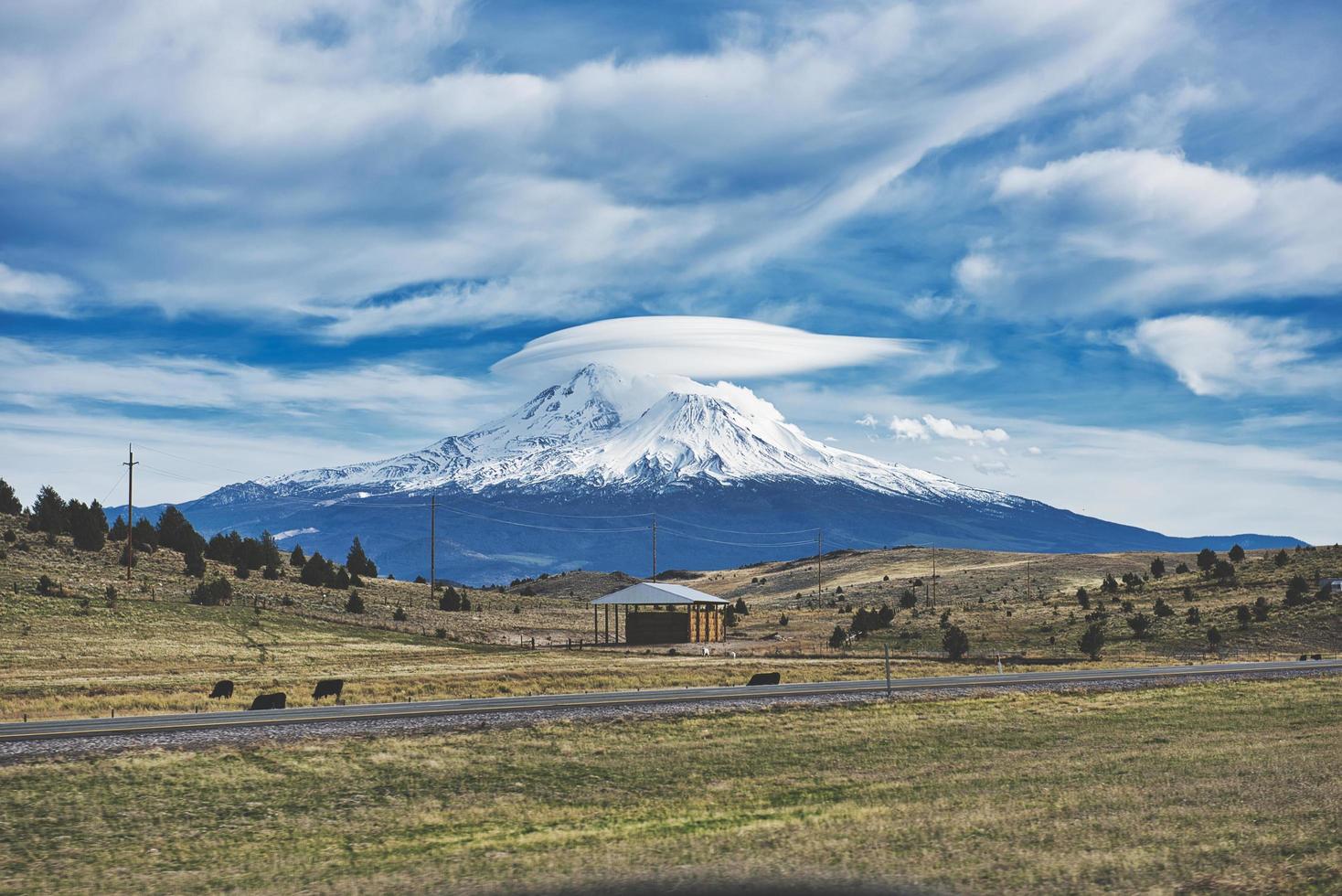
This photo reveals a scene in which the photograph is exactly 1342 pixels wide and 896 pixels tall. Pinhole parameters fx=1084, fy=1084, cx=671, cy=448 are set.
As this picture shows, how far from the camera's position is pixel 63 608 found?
7162 centimetres

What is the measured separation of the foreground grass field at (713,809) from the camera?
48.2 ft

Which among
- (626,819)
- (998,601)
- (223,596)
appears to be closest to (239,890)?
(626,819)

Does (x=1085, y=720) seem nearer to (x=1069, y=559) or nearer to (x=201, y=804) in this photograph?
(x=201, y=804)

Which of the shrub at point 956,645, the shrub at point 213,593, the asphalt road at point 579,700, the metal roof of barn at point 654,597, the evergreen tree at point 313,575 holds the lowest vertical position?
the shrub at point 956,645

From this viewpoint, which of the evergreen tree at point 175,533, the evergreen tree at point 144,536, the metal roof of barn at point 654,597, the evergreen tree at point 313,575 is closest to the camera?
the metal roof of barn at point 654,597

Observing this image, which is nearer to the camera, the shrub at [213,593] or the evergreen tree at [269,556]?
the shrub at [213,593]

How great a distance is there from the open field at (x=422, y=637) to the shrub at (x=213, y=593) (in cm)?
110

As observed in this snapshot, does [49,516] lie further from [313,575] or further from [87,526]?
[313,575]

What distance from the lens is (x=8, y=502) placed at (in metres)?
106

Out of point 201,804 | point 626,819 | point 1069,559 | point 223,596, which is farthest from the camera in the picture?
point 1069,559

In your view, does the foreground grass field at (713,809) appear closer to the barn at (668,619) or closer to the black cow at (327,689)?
the black cow at (327,689)

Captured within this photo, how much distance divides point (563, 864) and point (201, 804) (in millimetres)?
9214

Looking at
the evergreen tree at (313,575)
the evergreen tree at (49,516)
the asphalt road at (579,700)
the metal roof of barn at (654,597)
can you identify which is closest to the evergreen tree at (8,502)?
the evergreen tree at (49,516)

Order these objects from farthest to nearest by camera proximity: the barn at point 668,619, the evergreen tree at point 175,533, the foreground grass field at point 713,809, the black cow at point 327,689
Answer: the evergreen tree at point 175,533 < the barn at point 668,619 < the black cow at point 327,689 < the foreground grass field at point 713,809
